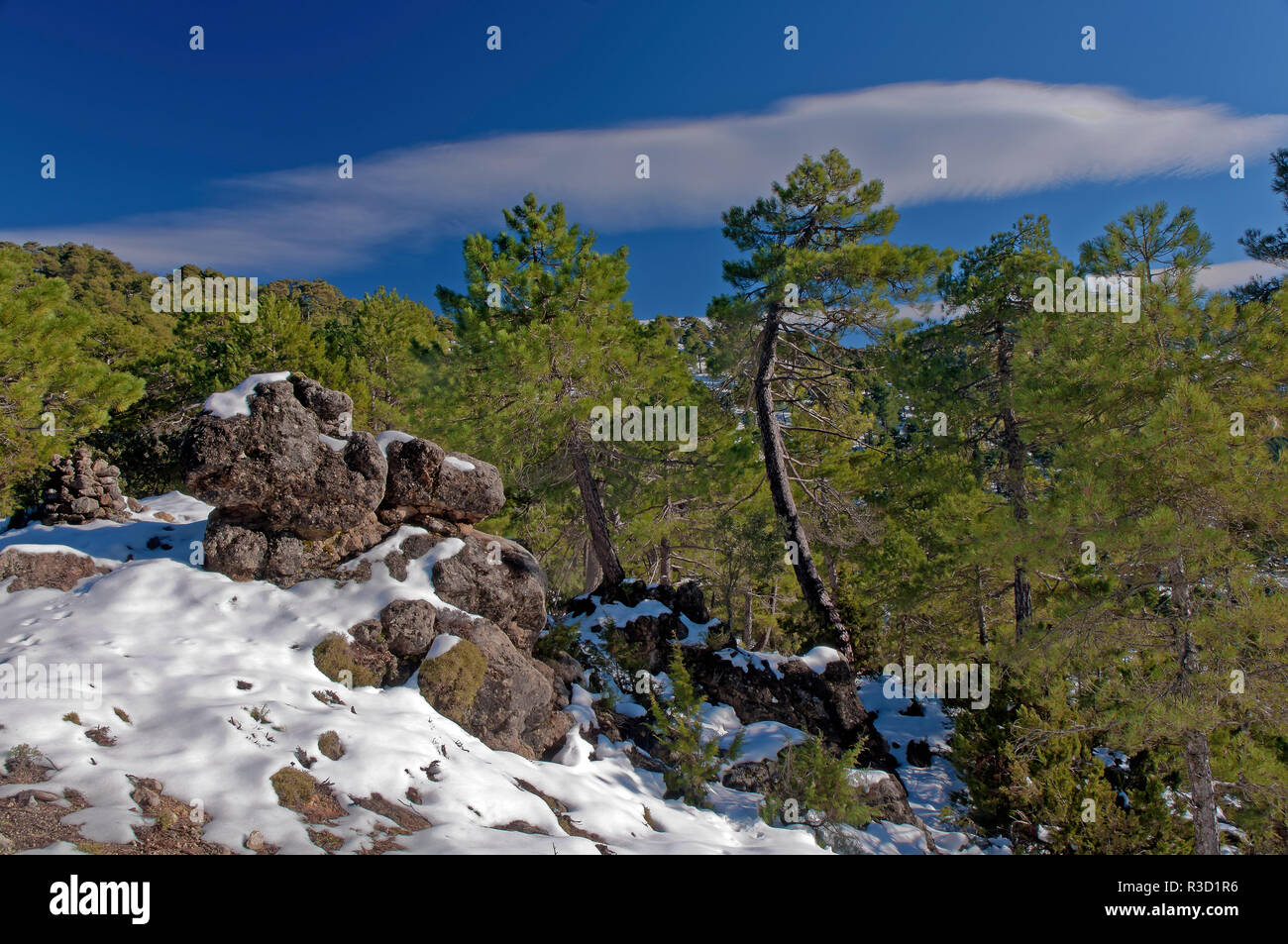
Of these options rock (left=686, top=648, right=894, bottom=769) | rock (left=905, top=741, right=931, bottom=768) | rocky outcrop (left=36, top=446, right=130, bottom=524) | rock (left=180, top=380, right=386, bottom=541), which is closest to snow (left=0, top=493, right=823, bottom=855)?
rocky outcrop (left=36, top=446, right=130, bottom=524)

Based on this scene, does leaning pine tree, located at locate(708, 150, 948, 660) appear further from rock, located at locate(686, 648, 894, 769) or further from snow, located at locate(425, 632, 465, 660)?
snow, located at locate(425, 632, 465, 660)

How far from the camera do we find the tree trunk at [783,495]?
13695mm

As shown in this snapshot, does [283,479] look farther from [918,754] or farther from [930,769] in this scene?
[930,769]

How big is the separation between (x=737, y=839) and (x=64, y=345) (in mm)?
14400

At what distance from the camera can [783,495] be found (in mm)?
13992

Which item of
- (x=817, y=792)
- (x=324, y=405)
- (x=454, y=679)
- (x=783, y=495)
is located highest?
(x=324, y=405)

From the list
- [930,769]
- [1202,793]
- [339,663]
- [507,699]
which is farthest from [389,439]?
[1202,793]

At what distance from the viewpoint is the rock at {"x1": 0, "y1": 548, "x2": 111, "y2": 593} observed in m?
7.41

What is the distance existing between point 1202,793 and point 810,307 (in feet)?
34.0

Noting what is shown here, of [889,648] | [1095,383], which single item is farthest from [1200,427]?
[889,648]

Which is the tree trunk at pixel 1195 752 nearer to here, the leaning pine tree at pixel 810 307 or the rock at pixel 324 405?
the leaning pine tree at pixel 810 307
